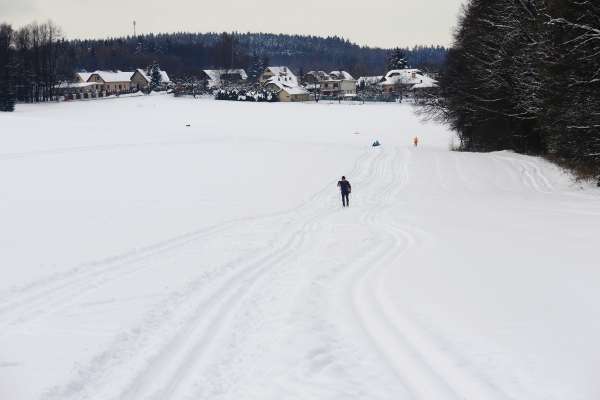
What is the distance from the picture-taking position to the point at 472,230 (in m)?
16.5

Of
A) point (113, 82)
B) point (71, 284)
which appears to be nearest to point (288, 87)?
point (113, 82)

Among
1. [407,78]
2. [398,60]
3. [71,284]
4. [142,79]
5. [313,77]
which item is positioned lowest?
[71,284]

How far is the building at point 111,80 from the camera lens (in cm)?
14175

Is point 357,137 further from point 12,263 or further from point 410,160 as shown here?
point 12,263

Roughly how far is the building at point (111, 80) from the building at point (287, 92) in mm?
44600

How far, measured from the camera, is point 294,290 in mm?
10648

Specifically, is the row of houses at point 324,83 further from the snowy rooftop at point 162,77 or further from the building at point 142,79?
the building at point 142,79

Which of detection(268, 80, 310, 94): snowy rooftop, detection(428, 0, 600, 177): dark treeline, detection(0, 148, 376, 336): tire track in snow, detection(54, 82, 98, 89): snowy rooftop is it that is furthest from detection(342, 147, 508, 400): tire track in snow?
detection(54, 82, 98, 89): snowy rooftop

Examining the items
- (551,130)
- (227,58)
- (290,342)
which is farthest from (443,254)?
(227,58)

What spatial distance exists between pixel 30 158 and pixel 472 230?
90.0 ft

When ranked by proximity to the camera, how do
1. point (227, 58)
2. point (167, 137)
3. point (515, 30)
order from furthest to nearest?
1. point (227, 58)
2. point (167, 137)
3. point (515, 30)

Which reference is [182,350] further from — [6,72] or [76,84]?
[76,84]

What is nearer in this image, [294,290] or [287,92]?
[294,290]

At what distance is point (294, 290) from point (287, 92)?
350 ft
